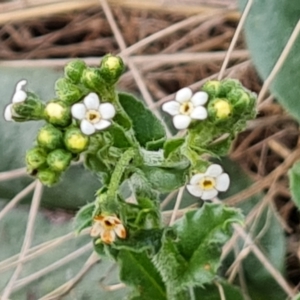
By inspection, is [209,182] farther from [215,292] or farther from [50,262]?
[50,262]

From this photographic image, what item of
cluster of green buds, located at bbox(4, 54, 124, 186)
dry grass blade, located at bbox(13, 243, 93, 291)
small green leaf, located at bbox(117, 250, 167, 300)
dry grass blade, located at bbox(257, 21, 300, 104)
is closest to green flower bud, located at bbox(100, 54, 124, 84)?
cluster of green buds, located at bbox(4, 54, 124, 186)

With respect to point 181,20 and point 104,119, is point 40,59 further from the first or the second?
point 104,119

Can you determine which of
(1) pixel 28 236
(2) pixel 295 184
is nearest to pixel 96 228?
(2) pixel 295 184

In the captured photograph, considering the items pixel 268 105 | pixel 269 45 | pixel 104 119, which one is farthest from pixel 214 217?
pixel 268 105

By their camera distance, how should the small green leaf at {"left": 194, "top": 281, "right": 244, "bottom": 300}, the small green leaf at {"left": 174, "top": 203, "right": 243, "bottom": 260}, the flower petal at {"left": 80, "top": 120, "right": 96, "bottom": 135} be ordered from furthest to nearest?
the small green leaf at {"left": 194, "top": 281, "right": 244, "bottom": 300}, the small green leaf at {"left": 174, "top": 203, "right": 243, "bottom": 260}, the flower petal at {"left": 80, "top": 120, "right": 96, "bottom": 135}

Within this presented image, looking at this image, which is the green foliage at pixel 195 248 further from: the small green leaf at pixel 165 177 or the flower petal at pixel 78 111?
the flower petal at pixel 78 111

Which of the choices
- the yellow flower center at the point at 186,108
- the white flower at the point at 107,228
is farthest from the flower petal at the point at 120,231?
the yellow flower center at the point at 186,108

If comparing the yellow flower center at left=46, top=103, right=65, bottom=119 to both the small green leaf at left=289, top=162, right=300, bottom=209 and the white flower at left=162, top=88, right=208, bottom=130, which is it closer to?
the white flower at left=162, top=88, right=208, bottom=130
